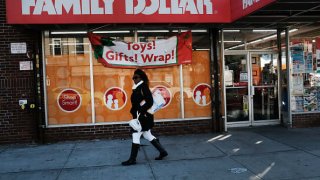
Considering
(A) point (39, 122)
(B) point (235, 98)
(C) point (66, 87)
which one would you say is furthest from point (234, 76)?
(A) point (39, 122)

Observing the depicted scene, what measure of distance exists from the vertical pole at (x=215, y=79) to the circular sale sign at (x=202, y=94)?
5.4 inches

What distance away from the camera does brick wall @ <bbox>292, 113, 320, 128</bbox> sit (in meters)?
10.3

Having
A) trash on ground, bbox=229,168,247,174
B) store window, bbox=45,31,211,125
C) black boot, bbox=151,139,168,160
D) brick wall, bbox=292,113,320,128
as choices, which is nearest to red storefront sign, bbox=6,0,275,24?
store window, bbox=45,31,211,125

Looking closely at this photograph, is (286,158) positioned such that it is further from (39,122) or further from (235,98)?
(39,122)

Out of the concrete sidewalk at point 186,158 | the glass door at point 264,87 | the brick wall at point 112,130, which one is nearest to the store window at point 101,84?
the brick wall at point 112,130

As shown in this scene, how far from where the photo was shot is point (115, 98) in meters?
9.49

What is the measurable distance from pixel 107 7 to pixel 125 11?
396 millimetres

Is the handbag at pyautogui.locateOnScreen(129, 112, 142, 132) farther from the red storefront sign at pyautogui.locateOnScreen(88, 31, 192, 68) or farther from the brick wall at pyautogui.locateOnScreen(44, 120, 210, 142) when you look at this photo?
the red storefront sign at pyautogui.locateOnScreen(88, 31, 192, 68)

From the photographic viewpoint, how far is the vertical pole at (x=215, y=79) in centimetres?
977

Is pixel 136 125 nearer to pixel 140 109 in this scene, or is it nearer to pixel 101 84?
pixel 140 109

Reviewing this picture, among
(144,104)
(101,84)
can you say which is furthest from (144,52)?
(144,104)

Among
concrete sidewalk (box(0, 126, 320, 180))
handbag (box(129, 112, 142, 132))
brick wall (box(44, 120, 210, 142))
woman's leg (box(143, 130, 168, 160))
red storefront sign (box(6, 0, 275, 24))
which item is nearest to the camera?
concrete sidewalk (box(0, 126, 320, 180))

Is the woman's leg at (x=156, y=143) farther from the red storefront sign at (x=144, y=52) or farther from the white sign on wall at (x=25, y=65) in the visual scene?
the white sign on wall at (x=25, y=65)

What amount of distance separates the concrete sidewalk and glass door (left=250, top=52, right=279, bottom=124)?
3.29 feet
